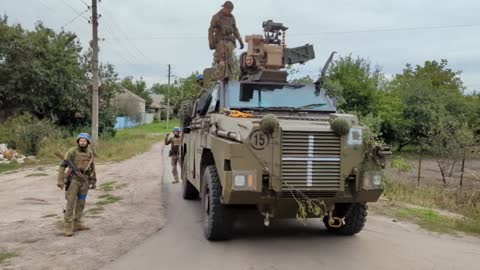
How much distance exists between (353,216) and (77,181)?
3.98 metres

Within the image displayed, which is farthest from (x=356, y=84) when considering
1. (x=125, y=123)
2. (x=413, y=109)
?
(x=125, y=123)

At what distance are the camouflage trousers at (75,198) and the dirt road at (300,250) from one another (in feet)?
4.10

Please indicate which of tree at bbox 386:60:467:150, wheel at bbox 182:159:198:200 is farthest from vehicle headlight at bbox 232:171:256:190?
tree at bbox 386:60:467:150

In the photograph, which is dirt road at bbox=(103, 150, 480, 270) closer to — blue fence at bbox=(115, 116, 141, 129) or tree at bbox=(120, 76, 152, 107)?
blue fence at bbox=(115, 116, 141, 129)

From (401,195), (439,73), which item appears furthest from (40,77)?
(439,73)

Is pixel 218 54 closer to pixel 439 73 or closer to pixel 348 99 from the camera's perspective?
pixel 348 99

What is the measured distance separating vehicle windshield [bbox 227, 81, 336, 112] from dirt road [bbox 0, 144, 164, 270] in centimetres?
236

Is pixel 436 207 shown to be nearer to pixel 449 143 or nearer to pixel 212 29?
pixel 212 29

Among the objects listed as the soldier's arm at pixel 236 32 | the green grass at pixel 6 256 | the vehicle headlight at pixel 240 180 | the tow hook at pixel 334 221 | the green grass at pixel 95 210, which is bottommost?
the green grass at pixel 95 210

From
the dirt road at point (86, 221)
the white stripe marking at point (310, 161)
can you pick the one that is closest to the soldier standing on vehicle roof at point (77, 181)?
the dirt road at point (86, 221)

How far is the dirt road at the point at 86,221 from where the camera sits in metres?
6.26

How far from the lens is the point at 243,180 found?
20.0 feet

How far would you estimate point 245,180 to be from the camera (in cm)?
610

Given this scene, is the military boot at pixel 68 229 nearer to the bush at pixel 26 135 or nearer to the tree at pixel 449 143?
the bush at pixel 26 135
